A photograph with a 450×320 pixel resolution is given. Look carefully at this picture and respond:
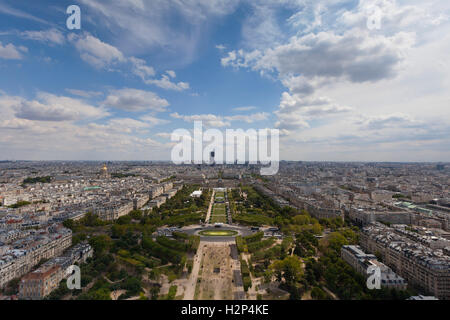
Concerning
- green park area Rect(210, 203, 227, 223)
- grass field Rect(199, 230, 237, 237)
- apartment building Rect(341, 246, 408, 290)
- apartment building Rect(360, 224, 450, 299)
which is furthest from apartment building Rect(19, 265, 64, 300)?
apartment building Rect(360, 224, 450, 299)

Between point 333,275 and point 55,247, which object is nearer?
point 333,275

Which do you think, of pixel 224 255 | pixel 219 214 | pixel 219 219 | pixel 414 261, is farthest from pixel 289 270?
pixel 219 214

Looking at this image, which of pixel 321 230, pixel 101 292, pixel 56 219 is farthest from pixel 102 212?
pixel 321 230

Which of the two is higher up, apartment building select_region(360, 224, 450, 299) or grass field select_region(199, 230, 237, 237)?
apartment building select_region(360, 224, 450, 299)

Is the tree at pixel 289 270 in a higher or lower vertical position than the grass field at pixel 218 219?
higher

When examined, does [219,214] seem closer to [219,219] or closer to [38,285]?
[219,219]

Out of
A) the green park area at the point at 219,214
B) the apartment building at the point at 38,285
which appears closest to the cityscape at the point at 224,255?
the apartment building at the point at 38,285

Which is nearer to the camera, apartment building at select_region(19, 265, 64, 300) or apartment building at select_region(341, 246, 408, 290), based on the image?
apartment building at select_region(19, 265, 64, 300)

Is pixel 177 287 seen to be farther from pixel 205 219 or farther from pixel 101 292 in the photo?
pixel 205 219

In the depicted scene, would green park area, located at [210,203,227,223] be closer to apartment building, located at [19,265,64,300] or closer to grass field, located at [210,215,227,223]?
grass field, located at [210,215,227,223]

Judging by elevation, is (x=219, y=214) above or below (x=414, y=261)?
below

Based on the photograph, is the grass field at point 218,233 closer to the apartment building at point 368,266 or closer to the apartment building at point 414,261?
the apartment building at point 368,266
